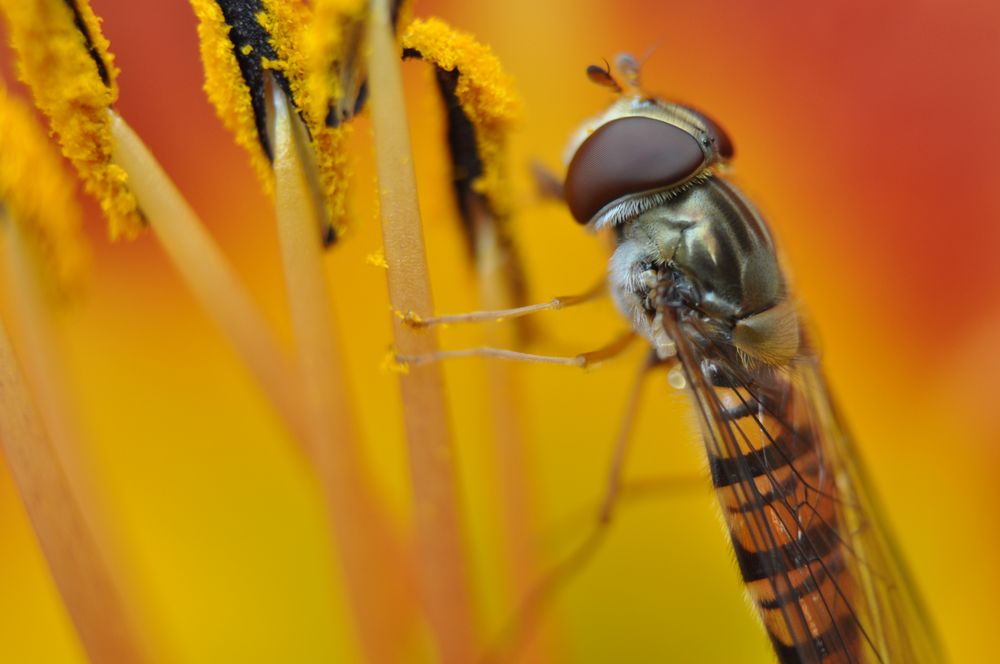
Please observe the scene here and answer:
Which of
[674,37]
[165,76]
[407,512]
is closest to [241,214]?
[165,76]

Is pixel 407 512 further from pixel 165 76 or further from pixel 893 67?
pixel 893 67

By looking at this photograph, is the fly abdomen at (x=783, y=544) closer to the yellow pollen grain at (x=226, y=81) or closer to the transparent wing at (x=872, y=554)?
the transparent wing at (x=872, y=554)

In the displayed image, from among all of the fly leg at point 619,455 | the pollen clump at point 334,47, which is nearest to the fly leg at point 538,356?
the fly leg at point 619,455

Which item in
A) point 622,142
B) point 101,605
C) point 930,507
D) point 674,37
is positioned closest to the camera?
point 101,605

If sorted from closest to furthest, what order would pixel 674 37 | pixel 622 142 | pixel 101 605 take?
1. pixel 101 605
2. pixel 622 142
3. pixel 674 37

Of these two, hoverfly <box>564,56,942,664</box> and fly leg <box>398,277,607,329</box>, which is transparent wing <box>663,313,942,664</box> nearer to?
hoverfly <box>564,56,942,664</box>

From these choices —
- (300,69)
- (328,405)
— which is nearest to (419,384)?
(328,405)
